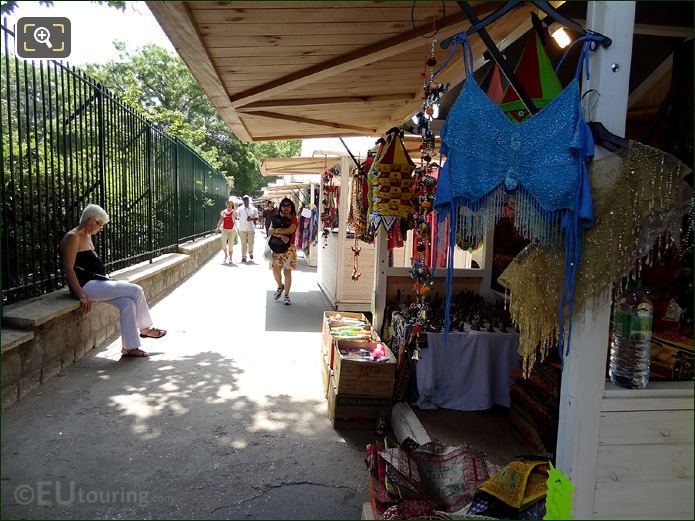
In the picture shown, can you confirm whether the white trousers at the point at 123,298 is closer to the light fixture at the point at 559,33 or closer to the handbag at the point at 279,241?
the handbag at the point at 279,241

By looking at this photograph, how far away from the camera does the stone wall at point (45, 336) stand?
3916mm

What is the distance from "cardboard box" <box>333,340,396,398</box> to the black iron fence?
2992 mm

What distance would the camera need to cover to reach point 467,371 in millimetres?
4180

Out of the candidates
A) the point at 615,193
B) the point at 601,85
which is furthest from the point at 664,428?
the point at 601,85

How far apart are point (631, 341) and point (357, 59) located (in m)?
2.54

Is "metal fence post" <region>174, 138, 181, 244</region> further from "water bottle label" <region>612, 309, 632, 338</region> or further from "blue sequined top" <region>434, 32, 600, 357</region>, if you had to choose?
"water bottle label" <region>612, 309, 632, 338</region>

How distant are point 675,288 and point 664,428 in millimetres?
1145

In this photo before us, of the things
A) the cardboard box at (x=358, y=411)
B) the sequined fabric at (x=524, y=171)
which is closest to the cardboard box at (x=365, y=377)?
the cardboard box at (x=358, y=411)

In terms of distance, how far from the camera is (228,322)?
7234mm

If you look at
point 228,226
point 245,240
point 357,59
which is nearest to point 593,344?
point 357,59

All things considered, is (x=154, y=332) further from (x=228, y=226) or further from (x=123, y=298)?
(x=228, y=226)

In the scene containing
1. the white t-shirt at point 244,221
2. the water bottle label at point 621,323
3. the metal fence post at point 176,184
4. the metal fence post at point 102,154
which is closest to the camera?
the water bottle label at point 621,323

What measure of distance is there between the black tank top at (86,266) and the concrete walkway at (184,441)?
858mm

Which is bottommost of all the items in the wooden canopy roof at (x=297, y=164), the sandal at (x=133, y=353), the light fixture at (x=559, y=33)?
the sandal at (x=133, y=353)
